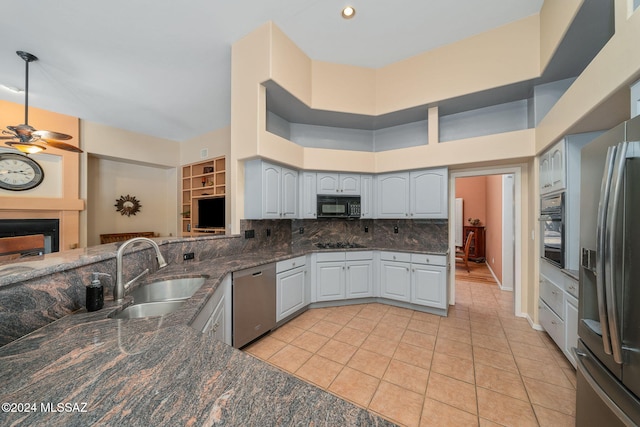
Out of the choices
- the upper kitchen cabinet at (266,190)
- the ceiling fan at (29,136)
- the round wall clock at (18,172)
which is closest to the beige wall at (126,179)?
the round wall clock at (18,172)

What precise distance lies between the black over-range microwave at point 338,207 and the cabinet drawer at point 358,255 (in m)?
0.56

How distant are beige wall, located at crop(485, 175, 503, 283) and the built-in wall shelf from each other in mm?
5694

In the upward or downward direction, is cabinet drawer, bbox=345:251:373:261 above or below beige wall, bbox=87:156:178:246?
below

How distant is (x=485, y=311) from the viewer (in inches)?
127

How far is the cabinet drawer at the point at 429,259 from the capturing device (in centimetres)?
306

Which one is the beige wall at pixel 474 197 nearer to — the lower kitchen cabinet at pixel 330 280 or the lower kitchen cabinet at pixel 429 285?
the lower kitchen cabinet at pixel 429 285

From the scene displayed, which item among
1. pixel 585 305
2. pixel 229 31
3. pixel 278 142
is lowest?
pixel 585 305

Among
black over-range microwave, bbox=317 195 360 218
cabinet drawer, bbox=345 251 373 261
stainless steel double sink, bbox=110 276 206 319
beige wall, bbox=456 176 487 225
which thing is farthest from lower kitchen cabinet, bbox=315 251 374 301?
beige wall, bbox=456 176 487 225

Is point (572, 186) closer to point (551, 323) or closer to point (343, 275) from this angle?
point (551, 323)

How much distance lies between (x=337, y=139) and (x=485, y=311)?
339 cm

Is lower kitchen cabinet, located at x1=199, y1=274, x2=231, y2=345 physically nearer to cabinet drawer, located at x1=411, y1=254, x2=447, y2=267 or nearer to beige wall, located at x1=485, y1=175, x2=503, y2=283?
cabinet drawer, located at x1=411, y1=254, x2=447, y2=267

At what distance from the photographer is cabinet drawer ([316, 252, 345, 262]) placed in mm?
3324

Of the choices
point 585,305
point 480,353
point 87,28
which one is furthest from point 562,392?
point 87,28

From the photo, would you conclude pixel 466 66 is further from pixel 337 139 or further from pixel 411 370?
pixel 411 370
